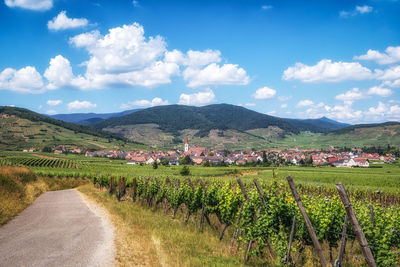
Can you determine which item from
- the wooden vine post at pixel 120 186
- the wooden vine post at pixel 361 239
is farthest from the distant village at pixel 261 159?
the wooden vine post at pixel 361 239

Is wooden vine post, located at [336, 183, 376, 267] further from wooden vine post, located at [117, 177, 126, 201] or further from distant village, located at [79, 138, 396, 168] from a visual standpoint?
distant village, located at [79, 138, 396, 168]

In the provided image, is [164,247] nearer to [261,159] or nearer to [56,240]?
[56,240]

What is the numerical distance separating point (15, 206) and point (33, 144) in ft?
557

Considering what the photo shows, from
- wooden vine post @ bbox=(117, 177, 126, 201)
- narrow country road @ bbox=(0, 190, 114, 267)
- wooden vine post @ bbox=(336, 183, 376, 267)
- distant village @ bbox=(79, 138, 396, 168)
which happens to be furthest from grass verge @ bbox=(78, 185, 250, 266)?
distant village @ bbox=(79, 138, 396, 168)

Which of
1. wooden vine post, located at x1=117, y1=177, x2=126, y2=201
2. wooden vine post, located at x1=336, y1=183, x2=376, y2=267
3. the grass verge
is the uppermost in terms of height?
wooden vine post, located at x1=336, y1=183, x2=376, y2=267

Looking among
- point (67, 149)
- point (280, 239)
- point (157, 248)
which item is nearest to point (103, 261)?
point (157, 248)

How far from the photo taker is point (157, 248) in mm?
9422

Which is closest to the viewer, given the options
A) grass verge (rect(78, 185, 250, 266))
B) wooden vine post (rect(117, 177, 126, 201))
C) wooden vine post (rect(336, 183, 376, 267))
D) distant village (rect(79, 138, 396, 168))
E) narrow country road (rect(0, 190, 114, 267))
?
wooden vine post (rect(336, 183, 376, 267))

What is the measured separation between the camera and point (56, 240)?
1010 cm

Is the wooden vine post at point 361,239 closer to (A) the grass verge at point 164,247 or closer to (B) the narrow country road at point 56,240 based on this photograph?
(A) the grass verge at point 164,247

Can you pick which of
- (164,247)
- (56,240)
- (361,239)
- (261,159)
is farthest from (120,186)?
(261,159)

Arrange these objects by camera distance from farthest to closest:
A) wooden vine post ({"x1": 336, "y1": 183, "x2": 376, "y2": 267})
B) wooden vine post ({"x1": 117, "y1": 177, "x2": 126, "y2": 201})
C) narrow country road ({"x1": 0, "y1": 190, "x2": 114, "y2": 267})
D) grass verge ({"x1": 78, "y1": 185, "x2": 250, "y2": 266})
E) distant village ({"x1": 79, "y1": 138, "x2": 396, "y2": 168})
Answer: distant village ({"x1": 79, "y1": 138, "x2": 396, "y2": 168}), wooden vine post ({"x1": 117, "y1": 177, "x2": 126, "y2": 201}), grass verge ({"x1": 78, "y1": 185, "x2": 250, "y2": 266}), narrow country road ({"x1": 0, "y1": 190, "x2": 114, "y2": 267}), wooden vine post ({"x1": 336, "y1": 183, "x2": 376, "y2": 267})

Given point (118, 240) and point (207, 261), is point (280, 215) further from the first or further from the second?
point (118, 240)

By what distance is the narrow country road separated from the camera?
8008 mm
